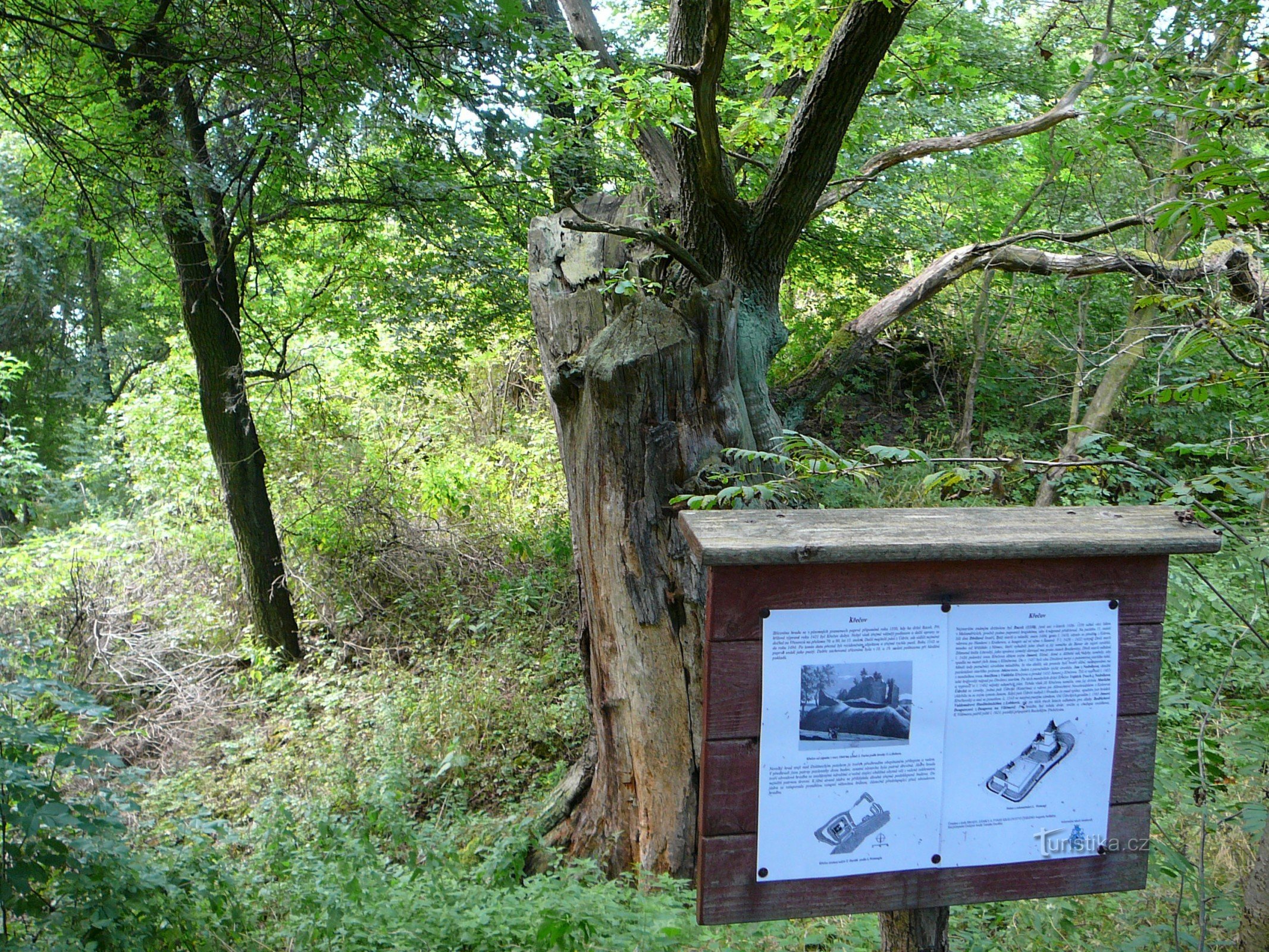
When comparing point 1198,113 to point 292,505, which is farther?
point 292,505

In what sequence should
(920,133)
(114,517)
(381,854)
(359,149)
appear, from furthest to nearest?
1. (114,517)
2. (920,133)
3. (359,149)
4. (381,854)

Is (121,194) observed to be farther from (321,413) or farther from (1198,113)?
(1198,113)

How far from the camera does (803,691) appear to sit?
188 centimetres

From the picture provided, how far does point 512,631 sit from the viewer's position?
742 cm

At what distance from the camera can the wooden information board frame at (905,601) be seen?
186 cm

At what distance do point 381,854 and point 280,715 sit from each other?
320cm

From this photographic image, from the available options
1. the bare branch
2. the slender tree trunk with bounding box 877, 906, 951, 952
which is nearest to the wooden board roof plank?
the slender tree trunk with bounding box 877, 906, 951, 952

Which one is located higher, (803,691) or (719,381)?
(719,381)

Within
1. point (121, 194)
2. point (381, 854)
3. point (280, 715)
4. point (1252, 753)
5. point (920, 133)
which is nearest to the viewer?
point (1252, 753)

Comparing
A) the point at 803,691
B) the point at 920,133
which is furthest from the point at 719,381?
the point at 920,133

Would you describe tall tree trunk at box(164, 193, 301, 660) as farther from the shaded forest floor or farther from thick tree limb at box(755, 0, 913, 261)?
thick tree limb at box(755, 0, 913, 261)

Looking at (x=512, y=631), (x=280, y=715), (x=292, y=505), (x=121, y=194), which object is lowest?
(x=280, y=715)

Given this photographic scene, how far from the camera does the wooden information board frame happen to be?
6.09 feet

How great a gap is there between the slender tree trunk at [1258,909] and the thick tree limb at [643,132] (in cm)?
463
